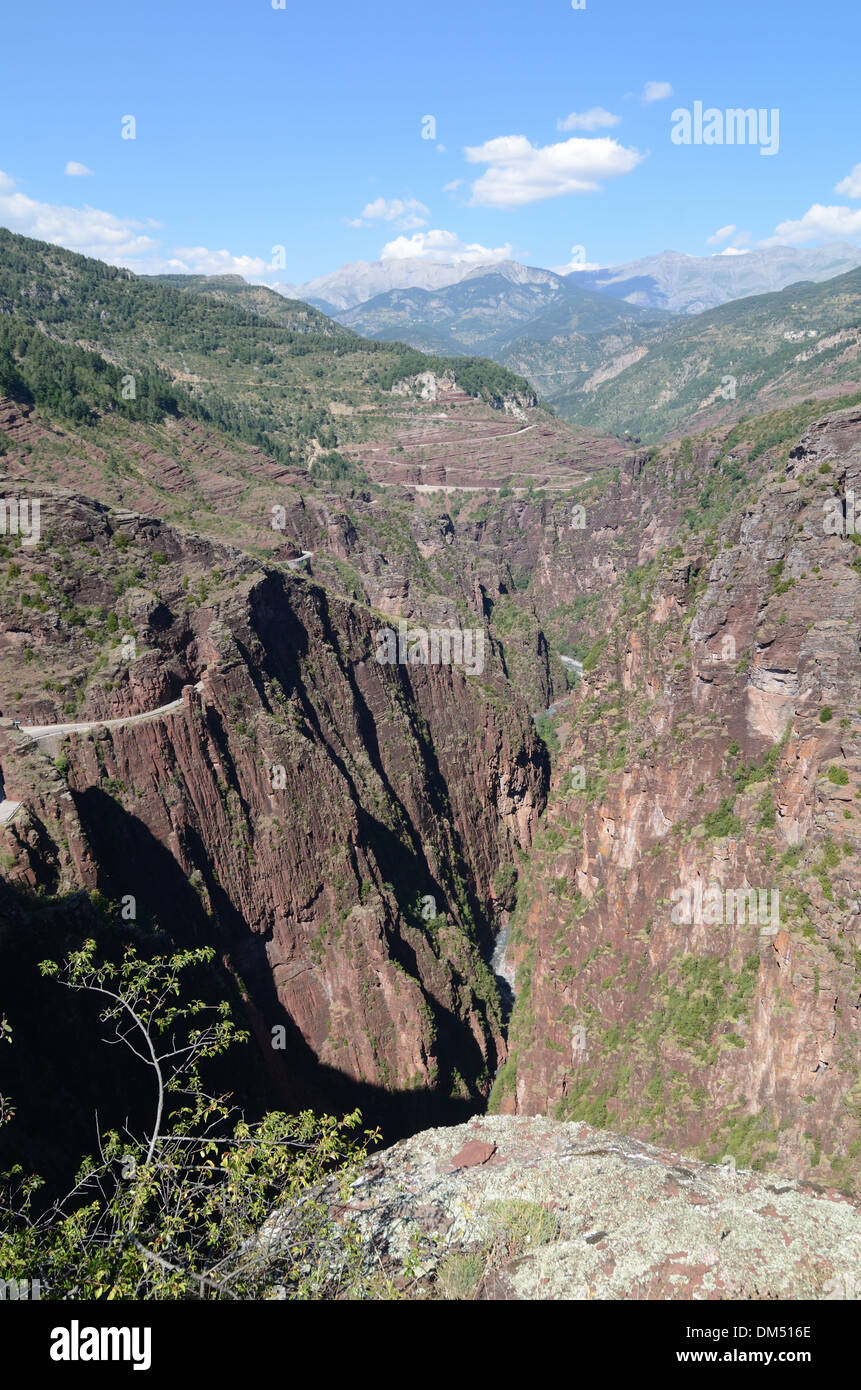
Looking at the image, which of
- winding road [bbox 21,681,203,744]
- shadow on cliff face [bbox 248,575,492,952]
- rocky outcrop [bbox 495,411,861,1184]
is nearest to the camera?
rocky outcrop [bbox 495,411,861,1184]

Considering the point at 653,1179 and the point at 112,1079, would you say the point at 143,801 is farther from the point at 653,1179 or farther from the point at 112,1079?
the point at 653,1179

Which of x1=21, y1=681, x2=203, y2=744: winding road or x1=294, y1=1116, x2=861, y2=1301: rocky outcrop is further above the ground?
x1=21, y1=681, x2=203, y2=744: winding road

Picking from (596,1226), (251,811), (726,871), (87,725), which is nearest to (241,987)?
(251,811)

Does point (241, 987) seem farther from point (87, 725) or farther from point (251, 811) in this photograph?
point (87, 725)

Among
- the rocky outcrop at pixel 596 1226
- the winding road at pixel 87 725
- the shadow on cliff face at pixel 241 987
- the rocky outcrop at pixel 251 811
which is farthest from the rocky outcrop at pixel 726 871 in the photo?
the winding road at pixel 87 725

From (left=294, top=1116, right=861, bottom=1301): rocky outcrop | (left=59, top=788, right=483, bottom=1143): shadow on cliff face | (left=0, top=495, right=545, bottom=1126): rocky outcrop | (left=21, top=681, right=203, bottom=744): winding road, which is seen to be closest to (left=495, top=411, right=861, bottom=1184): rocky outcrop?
(left=294, top=1116, right=861, bottom=1301): rocky outcrop

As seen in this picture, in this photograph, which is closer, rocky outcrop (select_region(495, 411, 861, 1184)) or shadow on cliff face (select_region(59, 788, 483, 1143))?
rocky outcrop (select_region(495, 411, 861, 1184))

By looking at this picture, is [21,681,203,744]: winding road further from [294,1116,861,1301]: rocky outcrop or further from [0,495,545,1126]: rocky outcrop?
[294,1116,861,1301]: rocky outcrop

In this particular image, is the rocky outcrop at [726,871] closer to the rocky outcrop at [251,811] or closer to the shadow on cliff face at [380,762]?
the shadow on cliff face at [380,762]

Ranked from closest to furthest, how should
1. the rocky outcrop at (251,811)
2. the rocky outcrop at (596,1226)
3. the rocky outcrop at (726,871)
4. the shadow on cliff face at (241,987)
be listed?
1. the rocky outcrop at (596,1226)
2. the rocky outcrop at (726,871)
3. the shadow on cliff face at (241,987)
4. the rocky outcrop at (251,811)
